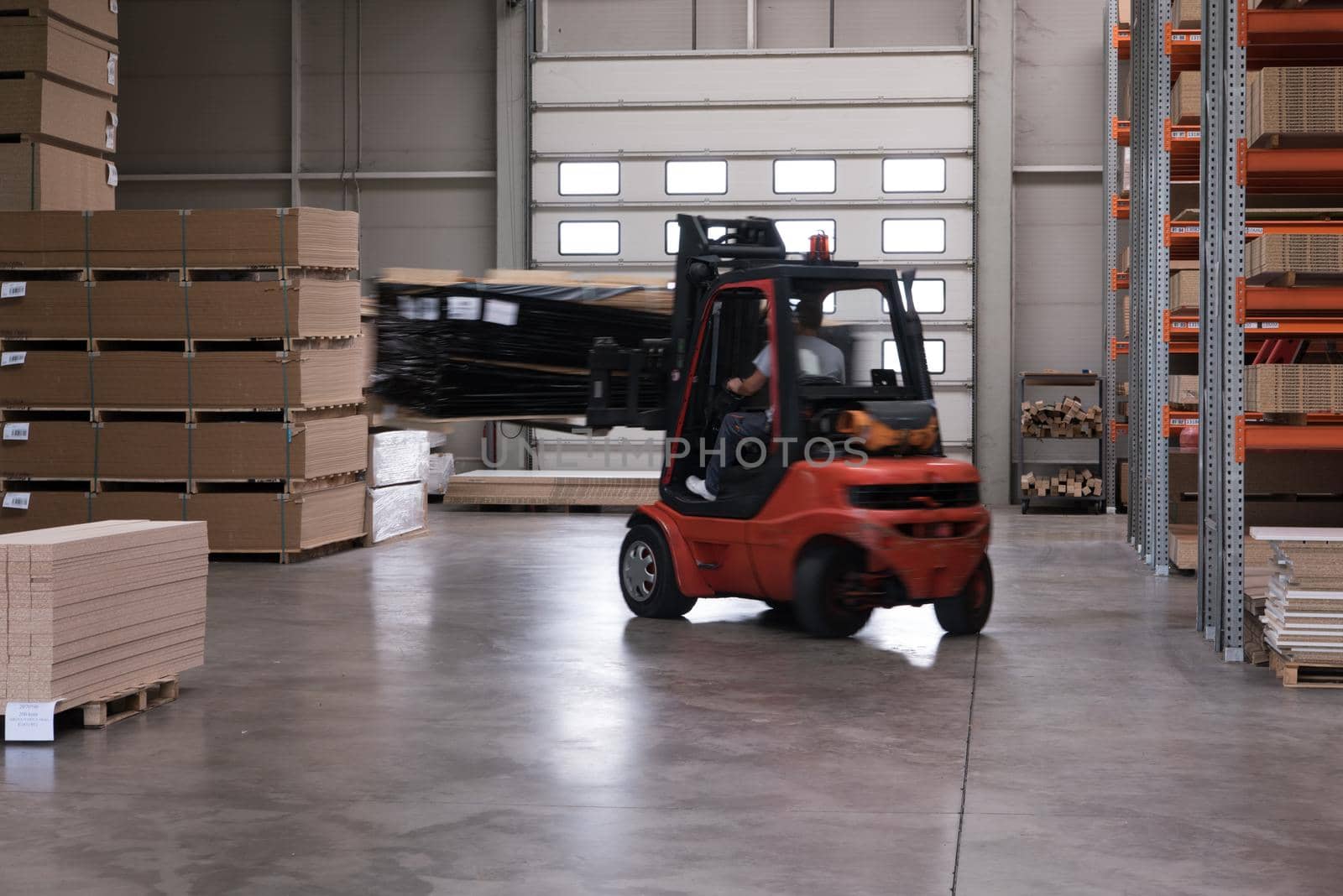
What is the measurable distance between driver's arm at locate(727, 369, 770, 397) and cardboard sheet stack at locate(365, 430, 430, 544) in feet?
17.7

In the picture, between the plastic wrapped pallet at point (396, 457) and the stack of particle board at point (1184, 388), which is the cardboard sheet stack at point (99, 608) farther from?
the stack of particle board at point (1184, 388)

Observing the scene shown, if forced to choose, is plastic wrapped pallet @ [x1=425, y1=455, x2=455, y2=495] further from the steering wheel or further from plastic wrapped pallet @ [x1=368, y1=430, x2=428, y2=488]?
the steering wheel

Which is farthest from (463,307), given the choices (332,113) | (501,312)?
(332,113)

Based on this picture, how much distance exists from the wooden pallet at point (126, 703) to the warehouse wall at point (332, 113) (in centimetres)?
1232

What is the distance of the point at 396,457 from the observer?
12.8 meters

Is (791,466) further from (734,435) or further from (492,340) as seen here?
(492,340)

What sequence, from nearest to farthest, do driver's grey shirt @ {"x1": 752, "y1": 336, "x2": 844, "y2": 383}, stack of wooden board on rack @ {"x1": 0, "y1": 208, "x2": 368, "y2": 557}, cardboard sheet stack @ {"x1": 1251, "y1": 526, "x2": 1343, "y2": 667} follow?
cardboard sheet stack @ {"x1": 1251, "y1": 526, "x2": 1343, "y2": 667}
driver's grey shirt @ {"x1": 752, "y1": 336, "x2": 844, "y2": 383}
stack of wooden board on rack @ {"x1": 0, "y1": 208, "x2": 368, "y2": 557}

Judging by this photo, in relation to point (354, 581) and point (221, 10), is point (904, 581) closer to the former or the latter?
point (354, 581)

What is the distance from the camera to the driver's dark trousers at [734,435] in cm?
768

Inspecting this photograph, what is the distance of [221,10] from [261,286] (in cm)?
916

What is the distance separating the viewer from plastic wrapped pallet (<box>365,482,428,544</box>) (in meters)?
12.3

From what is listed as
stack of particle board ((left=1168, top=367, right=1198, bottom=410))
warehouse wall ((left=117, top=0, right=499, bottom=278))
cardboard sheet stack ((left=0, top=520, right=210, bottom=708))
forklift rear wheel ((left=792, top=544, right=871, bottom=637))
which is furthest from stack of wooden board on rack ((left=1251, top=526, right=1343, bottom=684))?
warehouse wall ((left=117, top=0, right=499, bottom=278))

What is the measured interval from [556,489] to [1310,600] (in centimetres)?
1038

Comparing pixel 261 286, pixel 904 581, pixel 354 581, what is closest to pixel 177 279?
pixel 261 286
